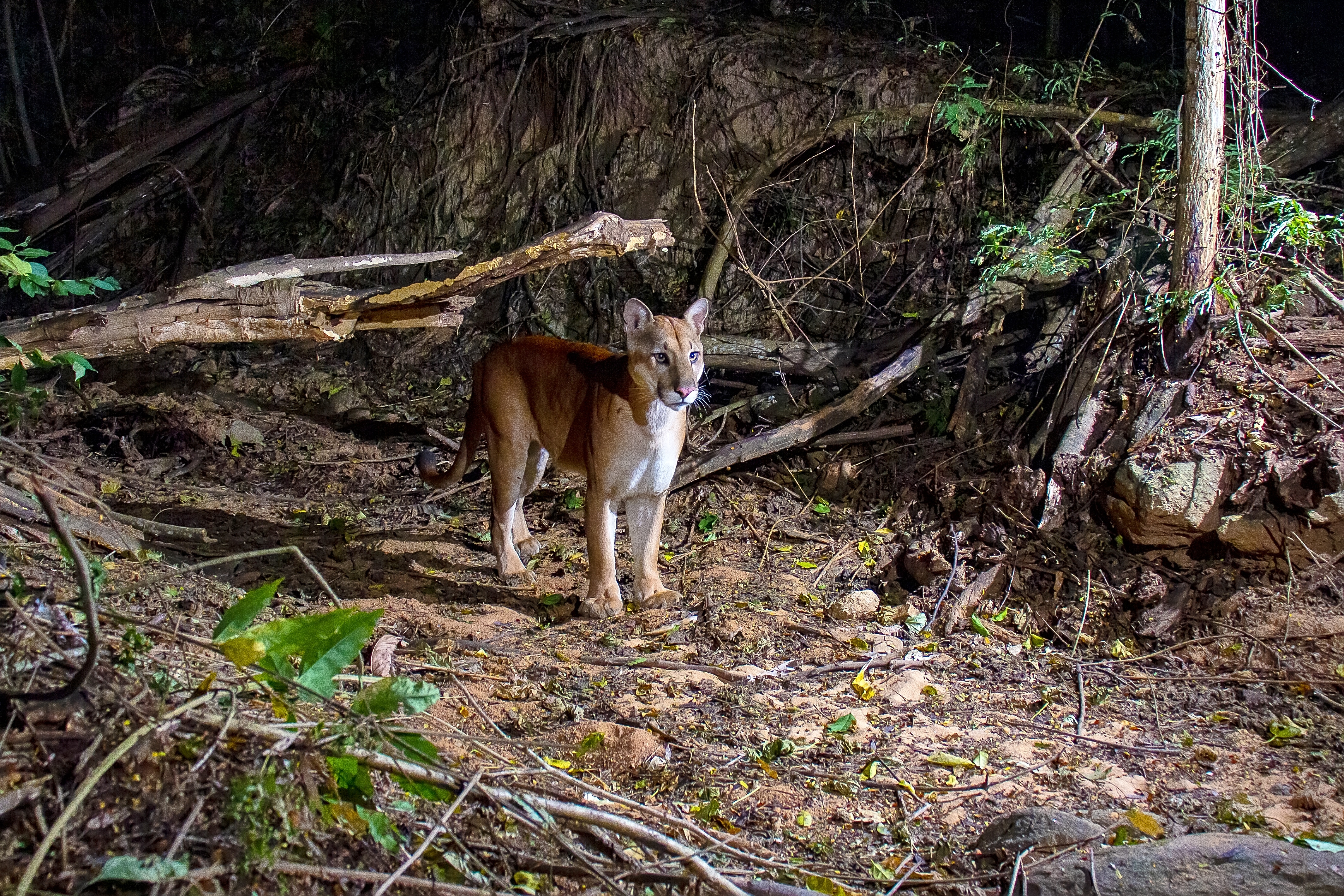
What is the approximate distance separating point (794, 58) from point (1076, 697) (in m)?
6.39

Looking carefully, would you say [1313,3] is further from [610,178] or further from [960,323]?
[610,178]

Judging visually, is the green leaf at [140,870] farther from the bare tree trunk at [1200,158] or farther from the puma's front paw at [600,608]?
the bare tree trunk at [1200,158]

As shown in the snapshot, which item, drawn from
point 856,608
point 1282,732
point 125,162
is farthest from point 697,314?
point 125,162

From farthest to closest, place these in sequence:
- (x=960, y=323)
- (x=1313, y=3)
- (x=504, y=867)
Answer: (x=1313, y=3)
(x=960, y=323)
(x=504, y=867)

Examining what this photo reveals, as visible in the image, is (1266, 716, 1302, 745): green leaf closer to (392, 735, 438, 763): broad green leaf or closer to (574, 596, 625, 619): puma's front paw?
(574, 596, 625, 619): puma's front paw

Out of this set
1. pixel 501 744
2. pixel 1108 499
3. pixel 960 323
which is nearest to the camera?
pixel 501 744

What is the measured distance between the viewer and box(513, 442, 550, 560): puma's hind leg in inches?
255

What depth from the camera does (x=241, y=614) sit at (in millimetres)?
2541

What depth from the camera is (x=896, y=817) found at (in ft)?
11.6

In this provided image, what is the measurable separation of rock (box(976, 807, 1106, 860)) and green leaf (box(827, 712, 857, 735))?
2.95 feet

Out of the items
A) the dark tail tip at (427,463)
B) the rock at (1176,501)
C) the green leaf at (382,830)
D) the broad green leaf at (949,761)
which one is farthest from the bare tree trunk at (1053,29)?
the green leaf at (382,830)

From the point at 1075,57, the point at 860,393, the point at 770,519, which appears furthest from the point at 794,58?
the point at 770,519

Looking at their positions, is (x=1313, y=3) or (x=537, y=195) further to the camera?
(x=537, y=195)

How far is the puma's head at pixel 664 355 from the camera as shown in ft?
17.2
